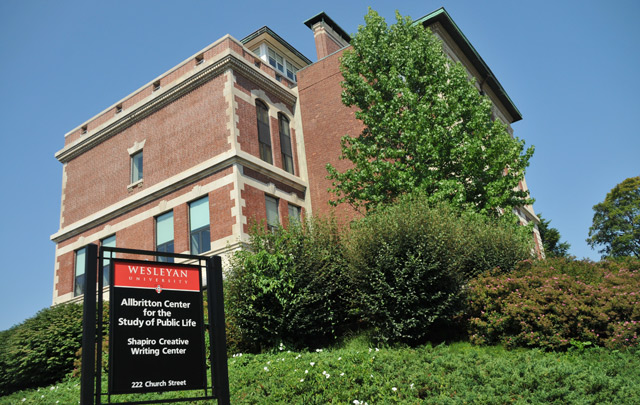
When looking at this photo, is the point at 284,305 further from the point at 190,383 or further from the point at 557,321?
the point at 190,383

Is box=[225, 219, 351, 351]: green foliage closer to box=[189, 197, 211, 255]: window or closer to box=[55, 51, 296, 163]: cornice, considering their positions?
box=[189, 197, 211, 255]: window

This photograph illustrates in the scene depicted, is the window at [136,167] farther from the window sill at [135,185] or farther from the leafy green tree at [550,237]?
the leafy green tree at [550,237]

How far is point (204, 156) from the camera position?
78.7 feet

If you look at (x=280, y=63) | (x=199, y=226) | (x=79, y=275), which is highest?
(x=280, y=63)

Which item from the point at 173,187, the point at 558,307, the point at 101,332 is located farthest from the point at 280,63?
the point at 101,332

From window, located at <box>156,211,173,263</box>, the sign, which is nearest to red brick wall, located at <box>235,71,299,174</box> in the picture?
window, located at <box>156,211,173,263</box>

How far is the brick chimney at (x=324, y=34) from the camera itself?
32.6 m

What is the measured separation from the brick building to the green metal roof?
121mm

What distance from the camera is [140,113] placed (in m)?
27.2

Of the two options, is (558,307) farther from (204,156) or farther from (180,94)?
(180,94)

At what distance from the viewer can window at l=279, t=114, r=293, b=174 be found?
26756 millimetres

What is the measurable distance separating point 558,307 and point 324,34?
2482cm

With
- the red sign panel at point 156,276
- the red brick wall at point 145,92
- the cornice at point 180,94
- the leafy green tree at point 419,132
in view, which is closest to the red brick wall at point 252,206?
the leafy green tree at point 419,132

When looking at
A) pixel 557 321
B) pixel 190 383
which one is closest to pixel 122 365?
pixel 190 383
